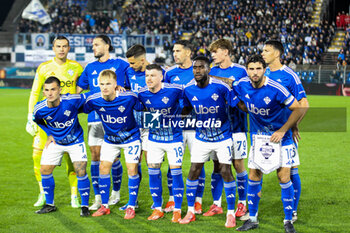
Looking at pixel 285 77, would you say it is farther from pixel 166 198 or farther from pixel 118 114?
pixel 166 198

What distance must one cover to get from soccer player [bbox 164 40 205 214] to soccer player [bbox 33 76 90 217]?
1282 mm

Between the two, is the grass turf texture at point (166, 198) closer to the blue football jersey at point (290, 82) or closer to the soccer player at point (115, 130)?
the soccer player at point (115, 130)

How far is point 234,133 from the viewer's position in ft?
21.3

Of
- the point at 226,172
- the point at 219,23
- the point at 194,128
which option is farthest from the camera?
the point at 219,23

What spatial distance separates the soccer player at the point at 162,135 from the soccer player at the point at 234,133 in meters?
0.61

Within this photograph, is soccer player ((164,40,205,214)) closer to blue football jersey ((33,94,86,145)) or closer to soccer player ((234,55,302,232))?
soccer player ((234,55,302,232))

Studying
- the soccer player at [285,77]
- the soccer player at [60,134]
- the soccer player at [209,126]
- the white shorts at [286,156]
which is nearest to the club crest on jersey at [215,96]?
the soccer player at [209,126]

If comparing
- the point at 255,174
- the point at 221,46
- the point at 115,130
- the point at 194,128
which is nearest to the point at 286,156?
the point at 255,174

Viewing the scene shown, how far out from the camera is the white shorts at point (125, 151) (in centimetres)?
643

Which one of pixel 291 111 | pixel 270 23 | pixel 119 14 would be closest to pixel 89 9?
pixel 119 14

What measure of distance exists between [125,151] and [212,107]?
4.51 feet

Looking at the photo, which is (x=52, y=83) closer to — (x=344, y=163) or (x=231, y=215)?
(x=231, y=215)

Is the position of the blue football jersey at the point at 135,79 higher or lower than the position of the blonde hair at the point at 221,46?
lower

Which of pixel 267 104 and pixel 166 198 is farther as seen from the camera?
pixel 166 198
